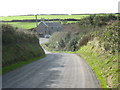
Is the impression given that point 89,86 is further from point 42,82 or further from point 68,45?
point 68,45

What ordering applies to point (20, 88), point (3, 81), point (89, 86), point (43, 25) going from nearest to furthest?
point (20, 88), point (89, 86), point (3, 81), point (43, 25)

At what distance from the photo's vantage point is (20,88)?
1275 cm

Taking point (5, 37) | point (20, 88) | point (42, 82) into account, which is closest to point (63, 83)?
point (42, 82)

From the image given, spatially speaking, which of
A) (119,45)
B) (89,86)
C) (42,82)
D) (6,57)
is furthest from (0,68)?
(119,45)

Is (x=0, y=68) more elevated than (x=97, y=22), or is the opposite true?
(x=97, y=22)

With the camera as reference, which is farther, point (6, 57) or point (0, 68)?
point (6, 57)

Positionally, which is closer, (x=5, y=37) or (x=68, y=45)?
(x=5, y=37)

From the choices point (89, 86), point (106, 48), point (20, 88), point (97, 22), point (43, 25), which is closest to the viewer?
point (20, 88)

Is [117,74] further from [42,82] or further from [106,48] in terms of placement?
[106,48]

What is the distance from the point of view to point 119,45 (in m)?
23.7

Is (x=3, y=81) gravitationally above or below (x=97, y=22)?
below

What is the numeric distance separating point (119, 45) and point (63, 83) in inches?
452

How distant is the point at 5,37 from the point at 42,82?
40.2 ft

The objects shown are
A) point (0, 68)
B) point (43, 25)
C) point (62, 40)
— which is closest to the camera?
point (0, 68)
